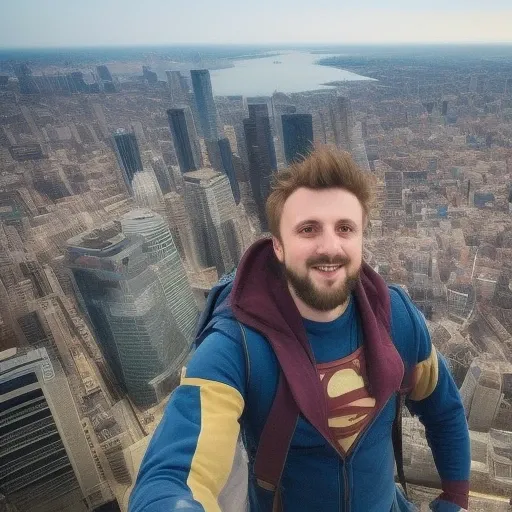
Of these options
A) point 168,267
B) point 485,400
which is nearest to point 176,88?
point 168,267

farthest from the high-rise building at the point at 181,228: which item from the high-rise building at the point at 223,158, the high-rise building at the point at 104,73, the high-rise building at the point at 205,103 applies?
the high-rise building at the point at 205,103

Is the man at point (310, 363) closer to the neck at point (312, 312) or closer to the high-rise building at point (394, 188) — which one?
the neck at point (312, 312)

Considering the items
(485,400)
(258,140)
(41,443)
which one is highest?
(258,140)

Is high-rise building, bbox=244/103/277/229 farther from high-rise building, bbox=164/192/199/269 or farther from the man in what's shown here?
the man

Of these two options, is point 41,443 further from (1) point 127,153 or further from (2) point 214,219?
(1) point 127,153

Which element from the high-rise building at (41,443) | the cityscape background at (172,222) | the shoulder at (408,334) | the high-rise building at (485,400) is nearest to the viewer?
the shoulder at (408,334)

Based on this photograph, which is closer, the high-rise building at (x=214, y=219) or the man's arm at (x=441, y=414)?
the man's arm at (x=441, y=414)

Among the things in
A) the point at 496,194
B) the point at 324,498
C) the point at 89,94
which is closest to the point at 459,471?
the point at 324,498
